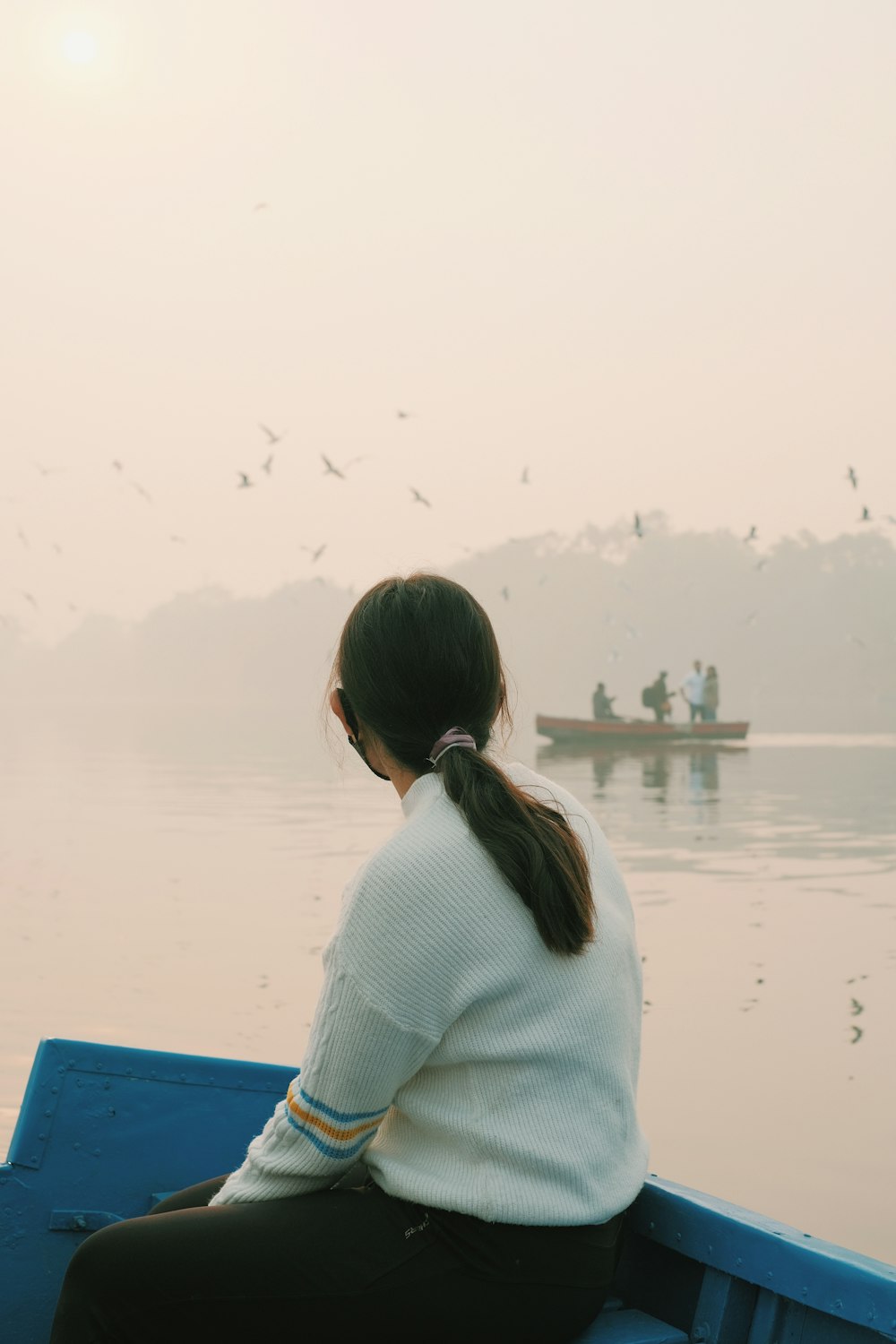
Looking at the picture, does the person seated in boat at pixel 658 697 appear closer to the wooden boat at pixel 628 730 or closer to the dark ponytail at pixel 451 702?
the wooden boat at pixel 628 730

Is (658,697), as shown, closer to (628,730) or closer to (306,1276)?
(628,730)

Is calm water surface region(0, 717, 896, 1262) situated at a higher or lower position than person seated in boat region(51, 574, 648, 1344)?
lower

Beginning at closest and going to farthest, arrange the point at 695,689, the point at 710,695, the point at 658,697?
the point at 695,689, the point at 658,697, the point at 710,695

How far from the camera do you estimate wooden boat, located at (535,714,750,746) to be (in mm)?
28812

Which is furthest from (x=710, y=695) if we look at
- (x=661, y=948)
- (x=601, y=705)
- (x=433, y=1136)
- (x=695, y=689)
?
(x=433, y=1136)

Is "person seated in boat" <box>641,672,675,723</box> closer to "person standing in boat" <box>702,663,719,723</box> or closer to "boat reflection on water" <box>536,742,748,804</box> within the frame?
"person standing in boat" <box>702,663,719,723</box>

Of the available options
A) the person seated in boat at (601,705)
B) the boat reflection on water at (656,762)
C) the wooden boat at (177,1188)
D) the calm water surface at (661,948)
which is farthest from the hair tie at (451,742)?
the person seated in boat at (601,705)

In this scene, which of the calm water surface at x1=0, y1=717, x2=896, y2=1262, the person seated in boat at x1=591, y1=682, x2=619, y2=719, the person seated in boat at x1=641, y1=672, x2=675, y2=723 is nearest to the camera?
the calm water surface at x1=0, y1=717, x2=896, y2=1262

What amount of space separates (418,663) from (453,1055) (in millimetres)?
389

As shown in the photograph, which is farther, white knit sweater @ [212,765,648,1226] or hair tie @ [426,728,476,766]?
hair tie @ [426,728,476,766]

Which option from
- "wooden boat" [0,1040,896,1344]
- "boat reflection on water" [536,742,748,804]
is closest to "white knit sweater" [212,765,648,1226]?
"wooden boat" [0,1040,896,1344]

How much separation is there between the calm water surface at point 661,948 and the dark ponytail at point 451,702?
2982 mm

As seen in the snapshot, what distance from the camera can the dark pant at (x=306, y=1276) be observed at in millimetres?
1476

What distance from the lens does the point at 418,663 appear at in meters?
1.58
